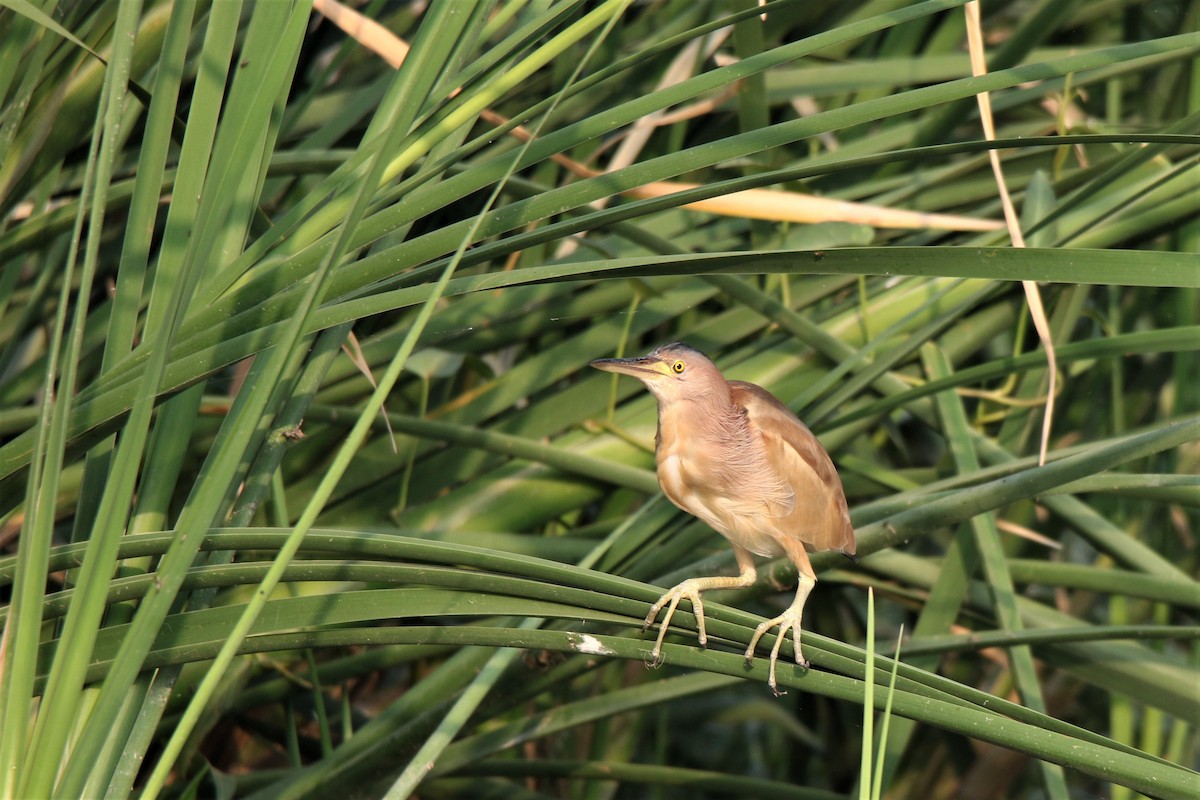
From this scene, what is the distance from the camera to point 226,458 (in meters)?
0.78

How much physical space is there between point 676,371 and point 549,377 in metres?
0.32

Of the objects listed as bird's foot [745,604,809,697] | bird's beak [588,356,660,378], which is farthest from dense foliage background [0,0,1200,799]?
bird's beak [588,356,660,378]

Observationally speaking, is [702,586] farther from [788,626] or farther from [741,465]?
[741,465]

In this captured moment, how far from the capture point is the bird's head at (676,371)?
1.77 metres

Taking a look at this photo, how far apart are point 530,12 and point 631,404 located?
949mm

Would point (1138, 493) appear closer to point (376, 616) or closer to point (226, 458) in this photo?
point (376, 616)

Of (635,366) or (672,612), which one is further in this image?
(635,366)

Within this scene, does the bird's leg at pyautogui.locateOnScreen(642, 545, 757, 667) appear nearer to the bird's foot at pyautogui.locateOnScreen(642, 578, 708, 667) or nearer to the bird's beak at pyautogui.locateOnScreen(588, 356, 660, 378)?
the bird's foot at pyautogui.locateOnScreen(642, 578, 708, 667)

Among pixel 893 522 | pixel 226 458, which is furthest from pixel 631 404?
pixel 226 458

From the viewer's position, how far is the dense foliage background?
0.98m

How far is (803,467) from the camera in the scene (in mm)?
1793

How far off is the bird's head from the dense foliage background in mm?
120

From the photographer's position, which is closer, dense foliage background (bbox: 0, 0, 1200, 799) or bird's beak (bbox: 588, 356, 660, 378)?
dense foliage background (bbox: 0, 0, 1200, 799)

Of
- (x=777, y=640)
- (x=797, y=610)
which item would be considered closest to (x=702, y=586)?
(x=797, y=610)
